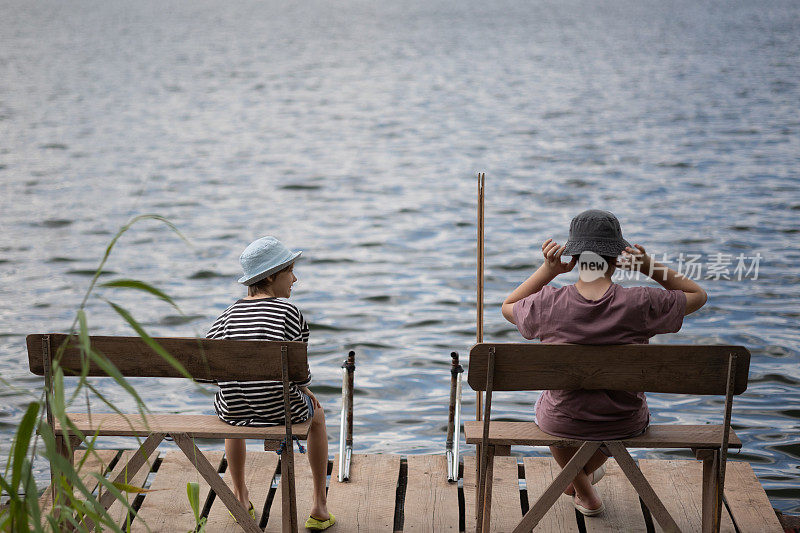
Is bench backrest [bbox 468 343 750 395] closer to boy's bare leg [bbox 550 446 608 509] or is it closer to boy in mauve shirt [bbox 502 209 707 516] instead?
boy in mauve shirt [bbox 502 209 707 516]

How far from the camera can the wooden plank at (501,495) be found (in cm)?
371

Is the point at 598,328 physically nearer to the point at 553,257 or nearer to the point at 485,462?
the point at 553,257

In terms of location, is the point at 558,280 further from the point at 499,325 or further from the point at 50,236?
the point at 50,236

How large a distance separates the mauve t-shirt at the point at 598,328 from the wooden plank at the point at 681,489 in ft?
1.89

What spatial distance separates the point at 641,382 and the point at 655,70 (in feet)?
76.7

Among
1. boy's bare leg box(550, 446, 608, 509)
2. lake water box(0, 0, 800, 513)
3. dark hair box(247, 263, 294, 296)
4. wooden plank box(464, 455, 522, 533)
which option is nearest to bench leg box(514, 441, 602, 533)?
boy's bare leg box(550, 446, 608, 509)

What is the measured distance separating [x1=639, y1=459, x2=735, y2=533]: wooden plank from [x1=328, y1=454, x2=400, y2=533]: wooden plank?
97 centimetres

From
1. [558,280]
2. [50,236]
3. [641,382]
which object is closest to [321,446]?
[641,382]

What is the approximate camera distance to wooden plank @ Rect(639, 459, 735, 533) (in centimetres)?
369

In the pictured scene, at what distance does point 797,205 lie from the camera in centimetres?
1100

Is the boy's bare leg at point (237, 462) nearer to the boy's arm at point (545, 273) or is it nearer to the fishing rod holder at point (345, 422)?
the fishing rod holder at point (345, 422)

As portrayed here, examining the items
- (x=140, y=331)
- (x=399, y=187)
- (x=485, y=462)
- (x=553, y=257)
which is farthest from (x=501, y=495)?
(x=399, y=187)

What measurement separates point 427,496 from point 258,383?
2.95ft

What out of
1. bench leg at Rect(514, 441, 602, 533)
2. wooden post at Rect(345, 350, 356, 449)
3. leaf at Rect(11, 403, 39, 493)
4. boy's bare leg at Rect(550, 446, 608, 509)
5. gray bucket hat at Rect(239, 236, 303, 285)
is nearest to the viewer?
leaf at Rect(11, 403, 39, 493)
